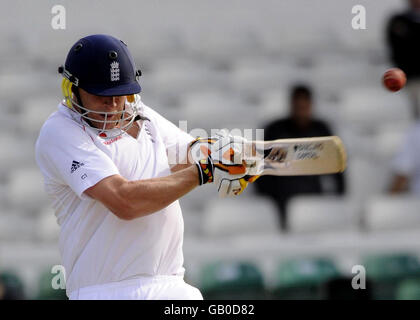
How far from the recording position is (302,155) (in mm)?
Result: 3441

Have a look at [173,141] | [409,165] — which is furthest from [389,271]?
[173,141]

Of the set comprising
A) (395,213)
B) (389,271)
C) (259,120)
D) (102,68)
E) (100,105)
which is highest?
(102,68)

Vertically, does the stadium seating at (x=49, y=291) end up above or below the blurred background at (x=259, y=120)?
below

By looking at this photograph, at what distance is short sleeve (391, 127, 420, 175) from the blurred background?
0.01 meters

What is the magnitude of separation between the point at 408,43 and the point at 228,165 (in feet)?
13.1

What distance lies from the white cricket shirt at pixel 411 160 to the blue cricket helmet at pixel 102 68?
3338 millimetres

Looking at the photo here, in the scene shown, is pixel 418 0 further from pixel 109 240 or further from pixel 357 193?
pixel 109 240

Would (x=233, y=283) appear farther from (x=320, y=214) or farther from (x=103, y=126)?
(x=103, y=126)

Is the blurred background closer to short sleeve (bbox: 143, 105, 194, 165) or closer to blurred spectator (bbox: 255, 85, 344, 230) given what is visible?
blurred spectator (bbox: 255, 85, 344, 230)

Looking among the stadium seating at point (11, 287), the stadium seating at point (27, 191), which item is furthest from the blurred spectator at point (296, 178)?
the stadium seating at point (11, 287)

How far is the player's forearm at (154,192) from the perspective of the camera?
10.6 ft

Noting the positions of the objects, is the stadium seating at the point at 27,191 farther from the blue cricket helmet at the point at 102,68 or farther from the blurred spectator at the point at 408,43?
the blue cricket helmet at the point at 102,68

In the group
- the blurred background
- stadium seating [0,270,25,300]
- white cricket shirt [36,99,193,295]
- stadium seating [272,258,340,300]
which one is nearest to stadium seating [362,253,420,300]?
the blurred background

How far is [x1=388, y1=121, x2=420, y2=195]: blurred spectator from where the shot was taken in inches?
248
